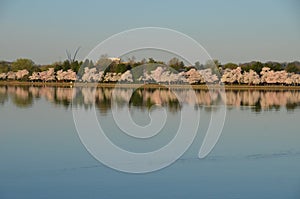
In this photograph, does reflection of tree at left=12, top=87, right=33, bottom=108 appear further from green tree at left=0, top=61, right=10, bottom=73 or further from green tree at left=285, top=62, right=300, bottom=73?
green tree at left=0, top=61, right=10, bottom=73

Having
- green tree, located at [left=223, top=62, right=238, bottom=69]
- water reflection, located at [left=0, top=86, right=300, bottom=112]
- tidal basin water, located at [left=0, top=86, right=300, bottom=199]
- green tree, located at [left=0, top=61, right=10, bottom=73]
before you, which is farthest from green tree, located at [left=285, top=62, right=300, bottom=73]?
tidal basin water, located at [left=0, top=86, right=300, bottom=199]

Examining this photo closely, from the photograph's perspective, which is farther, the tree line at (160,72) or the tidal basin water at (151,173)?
the tree line at (160,72)

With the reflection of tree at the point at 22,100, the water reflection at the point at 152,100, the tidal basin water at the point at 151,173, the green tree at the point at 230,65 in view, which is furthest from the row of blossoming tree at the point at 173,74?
A: the tidal basin water at the point at 151,173

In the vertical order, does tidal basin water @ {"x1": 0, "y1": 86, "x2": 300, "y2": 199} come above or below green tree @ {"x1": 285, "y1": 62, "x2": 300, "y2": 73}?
below

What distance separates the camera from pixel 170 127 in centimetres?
1218

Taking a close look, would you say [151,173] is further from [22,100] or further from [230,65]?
[230,65]

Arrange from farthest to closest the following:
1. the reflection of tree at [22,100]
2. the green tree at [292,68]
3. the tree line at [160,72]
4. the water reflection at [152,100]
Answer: the green tree at [292,68] < the tree line at [160,72] < the water reflection at [152,100] < the reflection of tree at [22,100]

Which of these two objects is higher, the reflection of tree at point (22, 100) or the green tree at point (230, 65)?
the green tree at point (230, 65)

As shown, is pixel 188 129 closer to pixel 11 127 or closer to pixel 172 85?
pixel 11 127

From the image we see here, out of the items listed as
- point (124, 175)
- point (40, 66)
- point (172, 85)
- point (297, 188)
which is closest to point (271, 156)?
point (297, 188)

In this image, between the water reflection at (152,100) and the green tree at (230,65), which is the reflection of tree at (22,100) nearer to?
the water reflection at (152,100)

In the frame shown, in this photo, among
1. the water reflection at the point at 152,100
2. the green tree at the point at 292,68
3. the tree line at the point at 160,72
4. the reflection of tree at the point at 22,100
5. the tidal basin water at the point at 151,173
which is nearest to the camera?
the tidal basin water at the point at 151,173

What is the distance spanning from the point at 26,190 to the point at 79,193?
627 mm

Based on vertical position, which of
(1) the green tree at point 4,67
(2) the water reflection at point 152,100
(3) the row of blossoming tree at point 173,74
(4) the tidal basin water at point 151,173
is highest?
(1) the green tree at point 4,67
